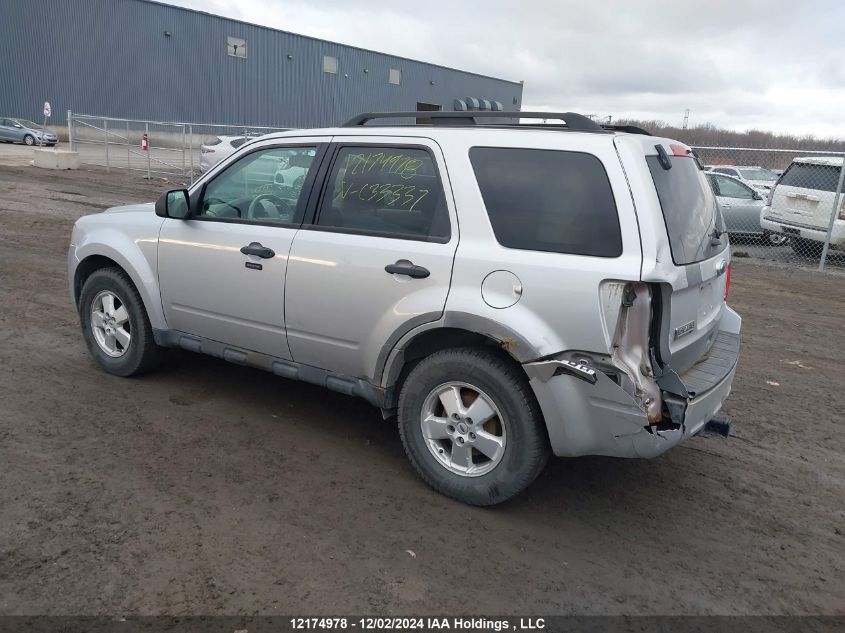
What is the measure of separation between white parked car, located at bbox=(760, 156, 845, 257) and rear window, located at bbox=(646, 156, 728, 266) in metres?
9.48

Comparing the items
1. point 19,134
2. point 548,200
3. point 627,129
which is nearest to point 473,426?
point 548,200

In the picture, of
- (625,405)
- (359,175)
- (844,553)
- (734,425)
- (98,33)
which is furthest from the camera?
(98,33)

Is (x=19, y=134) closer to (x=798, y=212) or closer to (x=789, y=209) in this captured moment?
(x=789, y=209)

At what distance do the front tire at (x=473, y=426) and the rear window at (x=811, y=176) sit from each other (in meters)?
11.4

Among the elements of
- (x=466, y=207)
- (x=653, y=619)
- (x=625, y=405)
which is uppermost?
(x=466, y=207)

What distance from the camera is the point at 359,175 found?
409 centimetres

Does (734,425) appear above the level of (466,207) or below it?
below

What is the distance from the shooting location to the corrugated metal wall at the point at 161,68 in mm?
35812

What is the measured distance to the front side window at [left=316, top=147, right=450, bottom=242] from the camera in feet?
12.4

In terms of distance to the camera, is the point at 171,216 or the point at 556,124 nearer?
the point at 556,124

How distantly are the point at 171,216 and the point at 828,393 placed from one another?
539 cm

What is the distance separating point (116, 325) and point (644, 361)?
12.4ft

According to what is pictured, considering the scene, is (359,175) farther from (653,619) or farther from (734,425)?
(734,425)

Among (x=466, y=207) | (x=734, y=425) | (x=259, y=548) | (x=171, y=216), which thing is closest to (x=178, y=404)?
(x=171, y=216)
